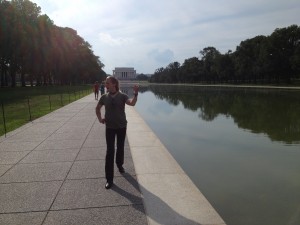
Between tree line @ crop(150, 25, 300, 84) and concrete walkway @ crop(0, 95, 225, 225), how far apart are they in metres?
63.1

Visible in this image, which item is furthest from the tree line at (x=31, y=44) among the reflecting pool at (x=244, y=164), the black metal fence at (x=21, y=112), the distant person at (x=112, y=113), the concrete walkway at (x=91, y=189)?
the distant person at (x=112, y=113)

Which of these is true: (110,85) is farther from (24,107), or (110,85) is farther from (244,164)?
(24,107)

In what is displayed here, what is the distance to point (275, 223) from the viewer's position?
20.7ft

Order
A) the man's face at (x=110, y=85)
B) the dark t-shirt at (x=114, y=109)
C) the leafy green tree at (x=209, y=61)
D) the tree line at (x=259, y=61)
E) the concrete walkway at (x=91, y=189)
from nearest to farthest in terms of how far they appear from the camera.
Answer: the concrete walkway at (x=91, y=189) < the man's face at (x=110, y=85) < the dark t-shirt at (x=114, y=109) < the tree line at (x=259, y=61) < the leafy green tree at (x=209, y=61)

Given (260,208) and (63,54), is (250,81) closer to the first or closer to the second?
(63,54)

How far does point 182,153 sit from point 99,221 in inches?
276

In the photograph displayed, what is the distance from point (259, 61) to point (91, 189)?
74824mm

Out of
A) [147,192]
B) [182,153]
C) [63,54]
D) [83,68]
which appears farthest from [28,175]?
[83,68]

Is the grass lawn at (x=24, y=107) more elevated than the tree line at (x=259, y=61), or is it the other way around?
the tree line at (x=259, y=61)

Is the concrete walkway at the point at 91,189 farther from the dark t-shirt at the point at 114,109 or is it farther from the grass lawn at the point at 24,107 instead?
the grass lawn at the point at 24,107

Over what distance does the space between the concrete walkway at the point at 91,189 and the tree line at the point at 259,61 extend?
6310 cm

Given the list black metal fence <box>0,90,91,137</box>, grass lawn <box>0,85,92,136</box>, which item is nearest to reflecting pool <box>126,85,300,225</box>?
black metal fence <box>0,90,91,137</box>

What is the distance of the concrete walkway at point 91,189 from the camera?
17.5ft

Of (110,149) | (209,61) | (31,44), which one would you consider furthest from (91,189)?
(209,61)
